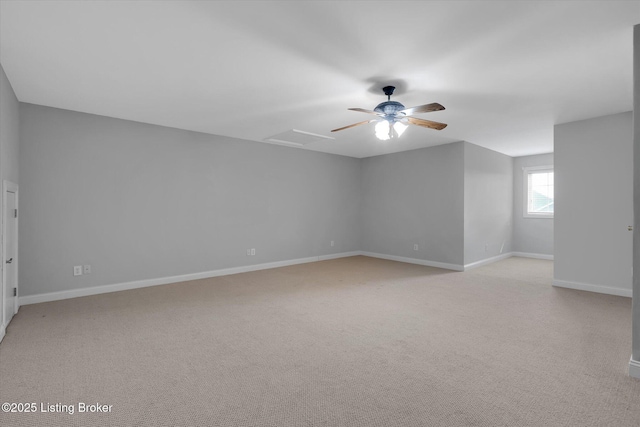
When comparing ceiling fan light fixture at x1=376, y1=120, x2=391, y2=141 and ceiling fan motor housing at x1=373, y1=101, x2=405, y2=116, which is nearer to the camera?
ceiling fan motor housing at x1=373, y1=101, x2=405, y2=116

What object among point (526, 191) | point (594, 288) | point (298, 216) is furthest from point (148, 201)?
point (526, 191)

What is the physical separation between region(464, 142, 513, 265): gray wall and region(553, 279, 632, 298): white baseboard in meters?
1.62

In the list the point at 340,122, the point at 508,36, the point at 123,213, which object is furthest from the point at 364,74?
the point at 123,213

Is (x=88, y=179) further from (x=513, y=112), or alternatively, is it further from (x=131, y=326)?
(x=513, y=112)

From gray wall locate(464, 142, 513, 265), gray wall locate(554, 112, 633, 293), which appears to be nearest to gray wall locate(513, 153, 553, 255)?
gray wall locate(464, 142, 513, 265)

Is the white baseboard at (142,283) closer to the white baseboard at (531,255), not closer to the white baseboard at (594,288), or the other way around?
the white baseboard at (594,288)

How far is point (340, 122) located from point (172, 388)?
4.03m

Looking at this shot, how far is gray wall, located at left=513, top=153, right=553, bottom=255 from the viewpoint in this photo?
762 centimetres

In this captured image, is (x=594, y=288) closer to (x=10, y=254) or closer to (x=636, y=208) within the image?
(x=636, y=208)

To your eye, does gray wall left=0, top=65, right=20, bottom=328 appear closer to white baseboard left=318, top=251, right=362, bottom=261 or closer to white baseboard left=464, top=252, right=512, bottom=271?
white baseboard left=318, top=251, right=362, bottom=261

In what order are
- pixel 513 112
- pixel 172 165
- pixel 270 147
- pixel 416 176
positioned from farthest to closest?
pixel 416 176, pixel 270 147, pixel 172 165, pixel 513 112

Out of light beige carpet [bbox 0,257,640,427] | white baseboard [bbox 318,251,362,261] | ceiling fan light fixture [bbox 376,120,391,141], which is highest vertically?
ceiling fan light fixture [bbox 376,120,391,141]

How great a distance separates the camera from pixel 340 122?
5012 millimetres

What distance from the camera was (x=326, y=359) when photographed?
267 centimetres
